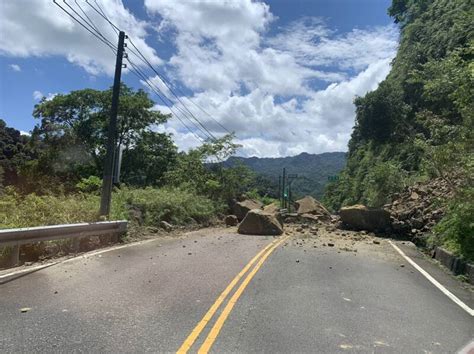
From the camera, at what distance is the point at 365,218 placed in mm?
24969

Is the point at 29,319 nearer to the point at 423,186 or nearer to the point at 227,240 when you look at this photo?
the point at 227,240

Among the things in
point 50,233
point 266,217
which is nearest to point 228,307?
point 50,233

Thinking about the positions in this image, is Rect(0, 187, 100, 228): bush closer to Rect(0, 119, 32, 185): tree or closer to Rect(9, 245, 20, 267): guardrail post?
Rect(9, 245, 20, 267): guardrail post

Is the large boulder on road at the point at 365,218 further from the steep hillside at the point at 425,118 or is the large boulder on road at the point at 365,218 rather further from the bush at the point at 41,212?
the bush at the point at 41,212

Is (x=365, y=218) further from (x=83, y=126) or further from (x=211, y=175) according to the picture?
(x=83, y=126)

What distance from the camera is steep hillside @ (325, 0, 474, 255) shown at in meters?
14.1

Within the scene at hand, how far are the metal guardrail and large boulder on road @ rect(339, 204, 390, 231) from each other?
1375 centimetres

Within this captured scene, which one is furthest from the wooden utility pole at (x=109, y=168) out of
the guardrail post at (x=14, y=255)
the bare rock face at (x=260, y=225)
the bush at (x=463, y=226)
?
the bush at (x=463, y=226)

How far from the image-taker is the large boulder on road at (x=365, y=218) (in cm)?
2433

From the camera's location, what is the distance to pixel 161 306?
7.46 metres

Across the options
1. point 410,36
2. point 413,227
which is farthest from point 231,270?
point 410,36

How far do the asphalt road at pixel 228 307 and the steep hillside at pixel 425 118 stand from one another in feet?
12.7

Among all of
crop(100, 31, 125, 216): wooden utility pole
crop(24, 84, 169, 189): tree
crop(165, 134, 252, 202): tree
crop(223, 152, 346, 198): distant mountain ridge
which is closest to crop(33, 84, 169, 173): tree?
crop(24, 84, 169, 189): tree

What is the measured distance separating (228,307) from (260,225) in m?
15.2
